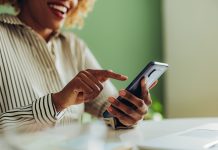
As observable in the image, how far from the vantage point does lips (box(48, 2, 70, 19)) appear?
1.24m

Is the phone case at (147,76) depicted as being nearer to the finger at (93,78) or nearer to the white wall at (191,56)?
the finger at (93,78)

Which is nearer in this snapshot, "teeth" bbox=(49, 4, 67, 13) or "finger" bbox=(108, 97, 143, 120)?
"finger" bbox=(108, 97, 143, 120)

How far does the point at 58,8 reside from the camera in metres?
1.25

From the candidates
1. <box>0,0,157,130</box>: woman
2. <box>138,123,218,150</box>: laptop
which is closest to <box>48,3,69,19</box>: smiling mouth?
<box>0,0,157,130</box>: woman

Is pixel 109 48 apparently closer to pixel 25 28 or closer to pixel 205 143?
pixel 25 28

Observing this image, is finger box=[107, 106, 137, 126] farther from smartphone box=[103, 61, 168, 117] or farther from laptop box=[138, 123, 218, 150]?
laptop box=[138, 123, 218, 150]

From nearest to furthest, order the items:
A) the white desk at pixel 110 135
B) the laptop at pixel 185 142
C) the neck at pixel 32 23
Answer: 1. the laptop at pixel 185 142
2. the white desk at pixel 110 135
3. the neck at pixel 32 23

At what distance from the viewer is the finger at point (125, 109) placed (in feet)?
2.97

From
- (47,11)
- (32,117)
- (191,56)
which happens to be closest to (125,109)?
(32,117)

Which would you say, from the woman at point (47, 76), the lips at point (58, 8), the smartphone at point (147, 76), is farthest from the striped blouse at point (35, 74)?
the smartphone at point (147, 76)

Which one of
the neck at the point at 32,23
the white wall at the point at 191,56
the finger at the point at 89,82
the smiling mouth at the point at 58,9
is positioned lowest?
the white wall at the point at 191,56

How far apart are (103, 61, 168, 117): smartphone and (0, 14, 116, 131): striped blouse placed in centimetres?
20

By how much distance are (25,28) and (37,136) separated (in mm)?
489

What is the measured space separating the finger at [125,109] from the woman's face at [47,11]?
0.46m
